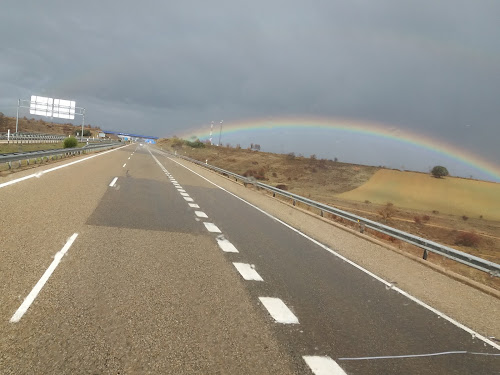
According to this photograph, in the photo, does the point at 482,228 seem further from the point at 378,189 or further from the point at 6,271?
the point at 6,271

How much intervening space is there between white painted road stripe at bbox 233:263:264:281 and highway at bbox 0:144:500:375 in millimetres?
19

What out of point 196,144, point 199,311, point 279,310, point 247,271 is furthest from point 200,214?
point 196,144

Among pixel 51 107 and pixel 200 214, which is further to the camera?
pixel 51 107

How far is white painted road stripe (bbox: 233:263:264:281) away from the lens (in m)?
6.66

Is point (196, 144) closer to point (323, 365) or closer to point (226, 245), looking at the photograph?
point (226, 245)

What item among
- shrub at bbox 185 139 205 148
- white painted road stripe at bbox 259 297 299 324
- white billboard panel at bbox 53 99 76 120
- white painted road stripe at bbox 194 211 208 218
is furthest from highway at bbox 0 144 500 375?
shrub at bbox 185 139 205 148

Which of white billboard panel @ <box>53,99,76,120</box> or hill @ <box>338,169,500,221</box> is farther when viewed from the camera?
white billboard panel @ <box>53,99,76,120</box>

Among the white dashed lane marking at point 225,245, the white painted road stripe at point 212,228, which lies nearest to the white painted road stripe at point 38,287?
the white dashed lane marking at point 225,245

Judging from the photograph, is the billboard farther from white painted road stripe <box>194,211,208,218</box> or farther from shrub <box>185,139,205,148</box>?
shrub <box>185,139,205,148</box>

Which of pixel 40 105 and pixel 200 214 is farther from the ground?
pixel 40 105

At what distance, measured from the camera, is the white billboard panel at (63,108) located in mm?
55081

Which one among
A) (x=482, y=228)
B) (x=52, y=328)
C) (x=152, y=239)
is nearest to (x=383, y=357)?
(x=52, y=328)

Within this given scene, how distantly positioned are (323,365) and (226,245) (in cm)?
516

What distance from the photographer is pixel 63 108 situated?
55438 millimetres
